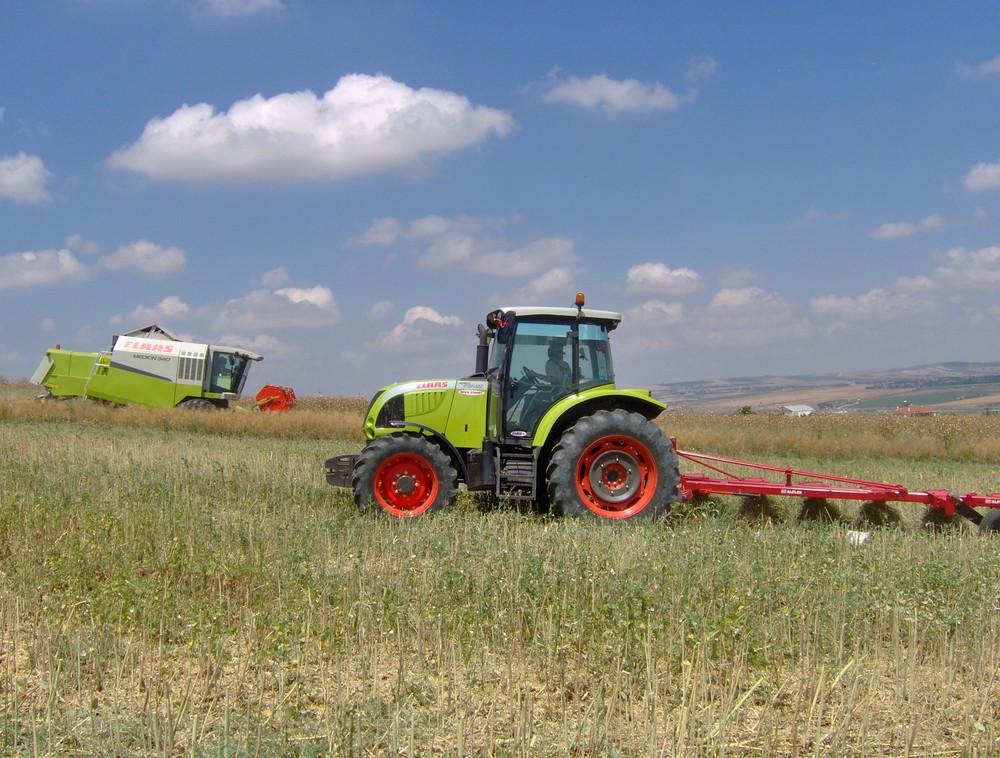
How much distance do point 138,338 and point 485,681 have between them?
20.3 metres

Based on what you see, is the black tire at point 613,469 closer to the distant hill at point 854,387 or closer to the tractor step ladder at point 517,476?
the tractor step ladder at point 517,476

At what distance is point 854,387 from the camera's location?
78938 mm

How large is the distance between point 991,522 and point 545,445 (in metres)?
4.01

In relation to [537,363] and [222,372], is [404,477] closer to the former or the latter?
[537,363]

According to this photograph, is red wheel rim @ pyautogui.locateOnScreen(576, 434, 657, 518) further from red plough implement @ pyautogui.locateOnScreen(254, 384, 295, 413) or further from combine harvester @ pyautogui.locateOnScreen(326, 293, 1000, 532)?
red plough implement @ pyautogui.locateOnScreen(254, 384, 295, 413)

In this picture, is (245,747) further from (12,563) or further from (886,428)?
(886,428)

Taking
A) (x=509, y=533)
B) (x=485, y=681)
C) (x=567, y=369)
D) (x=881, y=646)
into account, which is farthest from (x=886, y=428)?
(x=485, y=681)

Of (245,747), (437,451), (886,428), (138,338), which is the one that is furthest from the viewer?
(138,338)

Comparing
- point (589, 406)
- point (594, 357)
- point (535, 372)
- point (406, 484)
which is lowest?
point (406, 484)

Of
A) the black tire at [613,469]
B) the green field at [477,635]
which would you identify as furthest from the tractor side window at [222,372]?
the black tire at [613,469]

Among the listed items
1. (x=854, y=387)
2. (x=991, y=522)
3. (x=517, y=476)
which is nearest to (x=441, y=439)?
(x=517, y=476)

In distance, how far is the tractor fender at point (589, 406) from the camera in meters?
7.91

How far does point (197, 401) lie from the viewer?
70.1ft

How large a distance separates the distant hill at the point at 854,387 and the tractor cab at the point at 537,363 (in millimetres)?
43138
